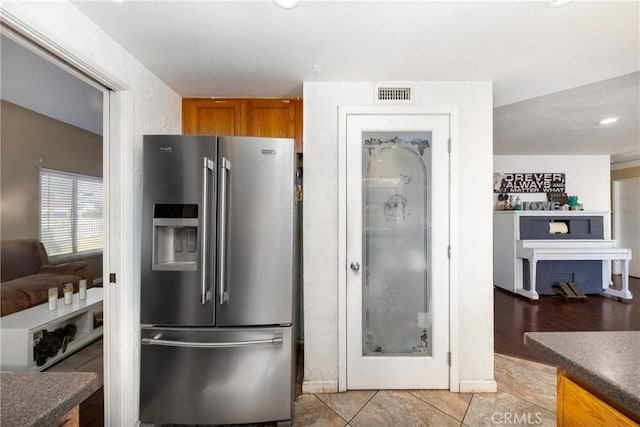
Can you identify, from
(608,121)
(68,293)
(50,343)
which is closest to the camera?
(50,343)

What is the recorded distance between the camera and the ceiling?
127cm

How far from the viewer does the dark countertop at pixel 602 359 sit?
0.65 metres

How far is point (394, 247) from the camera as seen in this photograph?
201 centimetres

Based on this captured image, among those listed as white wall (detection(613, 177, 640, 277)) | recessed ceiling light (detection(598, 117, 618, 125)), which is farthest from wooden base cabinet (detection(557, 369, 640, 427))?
white wall (detection(613, 177, 640, 277))

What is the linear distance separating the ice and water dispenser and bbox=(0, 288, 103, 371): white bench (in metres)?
1.44

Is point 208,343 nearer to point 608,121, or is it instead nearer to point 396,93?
point 396,93

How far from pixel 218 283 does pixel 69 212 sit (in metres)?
1.91

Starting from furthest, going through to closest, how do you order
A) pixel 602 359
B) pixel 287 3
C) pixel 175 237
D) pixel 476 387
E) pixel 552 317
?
1. pixel 552 317
2. pixel 476 387
3. pixel 175 237
4. pixel 287 3
5. pixel 602 359

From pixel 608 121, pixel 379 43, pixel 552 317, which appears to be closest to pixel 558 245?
pixel 552 317

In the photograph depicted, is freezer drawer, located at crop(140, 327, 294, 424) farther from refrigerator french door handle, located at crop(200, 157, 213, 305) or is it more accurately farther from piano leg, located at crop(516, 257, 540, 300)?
piano leg, located at crop(516, 257, 540, 300)

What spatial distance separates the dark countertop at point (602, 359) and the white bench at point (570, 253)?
3.95m

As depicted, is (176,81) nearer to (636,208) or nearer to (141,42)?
(141,42)

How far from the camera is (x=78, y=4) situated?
125 centimetres

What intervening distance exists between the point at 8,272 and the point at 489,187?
3606mm
